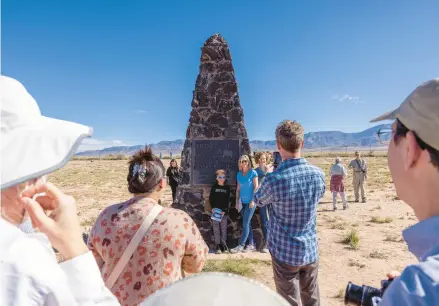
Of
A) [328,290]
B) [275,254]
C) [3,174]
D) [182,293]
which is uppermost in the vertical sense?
[3,174]

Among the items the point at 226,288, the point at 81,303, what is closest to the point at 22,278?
the point at 81,303

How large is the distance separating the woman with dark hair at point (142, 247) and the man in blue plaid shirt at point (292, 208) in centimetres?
101

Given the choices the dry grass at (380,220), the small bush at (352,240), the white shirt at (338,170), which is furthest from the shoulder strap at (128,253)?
the white shirt at (338,170)

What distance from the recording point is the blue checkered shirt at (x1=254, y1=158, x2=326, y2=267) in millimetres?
2643

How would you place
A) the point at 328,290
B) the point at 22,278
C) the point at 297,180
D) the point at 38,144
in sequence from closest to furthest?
the point at 22,278
the point at 38,144
the point at 297,180
the point at 328,290

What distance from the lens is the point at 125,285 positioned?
176 centimetres

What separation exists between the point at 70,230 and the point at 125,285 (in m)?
0.90

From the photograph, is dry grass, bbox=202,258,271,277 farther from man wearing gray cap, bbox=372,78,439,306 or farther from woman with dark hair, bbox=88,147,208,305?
man wearing gray cap, bbox=372,78,439,306

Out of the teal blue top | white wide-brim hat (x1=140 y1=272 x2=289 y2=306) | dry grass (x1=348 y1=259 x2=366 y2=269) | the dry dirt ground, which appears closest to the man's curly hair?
white wide-brim hat (x1=140 y1=272 x2=289 y2=306)

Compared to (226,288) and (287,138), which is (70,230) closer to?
(226,288)

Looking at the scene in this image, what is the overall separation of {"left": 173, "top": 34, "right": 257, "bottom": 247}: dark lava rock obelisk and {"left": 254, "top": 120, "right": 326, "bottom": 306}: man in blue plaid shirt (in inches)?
137

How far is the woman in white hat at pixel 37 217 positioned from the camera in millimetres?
766

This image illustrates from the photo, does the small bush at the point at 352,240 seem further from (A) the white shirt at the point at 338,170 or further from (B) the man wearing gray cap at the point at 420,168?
(B) the man wearing gray cap at the point at 420,168

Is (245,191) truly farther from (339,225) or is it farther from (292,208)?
(339,225)
